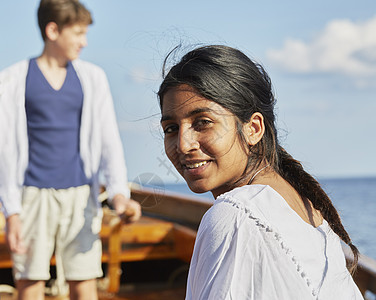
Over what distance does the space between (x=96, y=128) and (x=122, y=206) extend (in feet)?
1.22

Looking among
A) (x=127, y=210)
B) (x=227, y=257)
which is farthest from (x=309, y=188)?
(x=127, y=210)

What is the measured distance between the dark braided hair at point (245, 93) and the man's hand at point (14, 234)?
4.27 feet

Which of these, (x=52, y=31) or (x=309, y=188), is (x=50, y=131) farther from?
(x=309, y=188)

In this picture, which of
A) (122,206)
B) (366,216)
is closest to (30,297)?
(122,206)

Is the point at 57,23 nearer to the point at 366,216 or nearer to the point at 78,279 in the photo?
the point at 78,279

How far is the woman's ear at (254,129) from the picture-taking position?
4.19 feet

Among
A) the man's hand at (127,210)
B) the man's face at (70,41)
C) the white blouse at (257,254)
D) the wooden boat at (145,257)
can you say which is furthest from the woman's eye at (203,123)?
the wooden boat at (145,257)

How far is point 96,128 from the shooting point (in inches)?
100.0

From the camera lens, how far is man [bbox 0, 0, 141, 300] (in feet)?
7.93

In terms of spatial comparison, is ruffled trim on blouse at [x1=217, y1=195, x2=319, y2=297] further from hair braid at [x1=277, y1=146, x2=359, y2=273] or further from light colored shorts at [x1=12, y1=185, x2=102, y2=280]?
light colored shorts at [x1=12, y1=185, x2=102, y2=280]

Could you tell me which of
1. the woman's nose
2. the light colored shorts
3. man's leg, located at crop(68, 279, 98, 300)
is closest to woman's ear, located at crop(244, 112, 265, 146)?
the woman's nose

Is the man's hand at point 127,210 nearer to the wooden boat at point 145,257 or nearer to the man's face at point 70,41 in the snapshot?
the man's face at point 70,41

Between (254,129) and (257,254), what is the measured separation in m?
0.37

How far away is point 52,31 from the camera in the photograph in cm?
248
